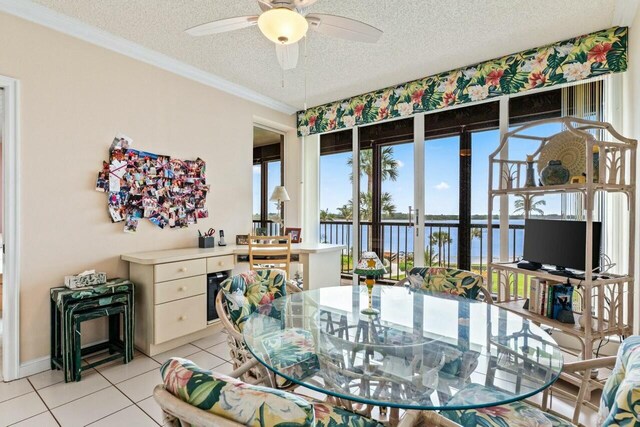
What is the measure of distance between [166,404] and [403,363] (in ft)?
2.91

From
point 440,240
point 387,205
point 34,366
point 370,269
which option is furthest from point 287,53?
point 34,366

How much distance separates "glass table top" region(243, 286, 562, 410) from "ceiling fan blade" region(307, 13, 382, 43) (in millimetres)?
1662

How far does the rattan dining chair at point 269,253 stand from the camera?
10.7 feet

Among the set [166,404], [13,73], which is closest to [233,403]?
[166,404]

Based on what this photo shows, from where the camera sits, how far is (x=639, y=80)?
2.21 metres

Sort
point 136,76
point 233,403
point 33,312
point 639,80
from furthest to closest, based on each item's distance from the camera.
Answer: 1. point 136,76
2. point 33,312
3. point 639,80
4. point 233,403

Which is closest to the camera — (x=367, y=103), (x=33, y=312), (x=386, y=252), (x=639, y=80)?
(x=639, y=80)

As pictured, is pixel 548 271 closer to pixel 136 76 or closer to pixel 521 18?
pixel 521 18

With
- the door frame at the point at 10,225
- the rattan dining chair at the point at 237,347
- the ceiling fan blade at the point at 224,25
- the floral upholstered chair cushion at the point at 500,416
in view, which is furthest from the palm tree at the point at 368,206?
the door frame at the point at 10,225

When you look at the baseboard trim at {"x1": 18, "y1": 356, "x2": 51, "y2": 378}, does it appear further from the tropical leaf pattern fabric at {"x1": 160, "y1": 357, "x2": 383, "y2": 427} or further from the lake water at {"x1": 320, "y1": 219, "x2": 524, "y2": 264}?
the lake water at {"x1": 320, "y1": 219, "x2": 524, "y2": 264}

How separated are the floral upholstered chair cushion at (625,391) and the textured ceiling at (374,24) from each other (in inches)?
90.5

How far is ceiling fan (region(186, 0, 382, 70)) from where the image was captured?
5.48 feet

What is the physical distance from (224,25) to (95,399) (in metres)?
2.50

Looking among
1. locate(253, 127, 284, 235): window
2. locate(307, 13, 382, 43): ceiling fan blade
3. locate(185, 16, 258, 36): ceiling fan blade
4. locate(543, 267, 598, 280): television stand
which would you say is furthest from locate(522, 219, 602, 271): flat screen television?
locate(253, 127, 284, 235): window
